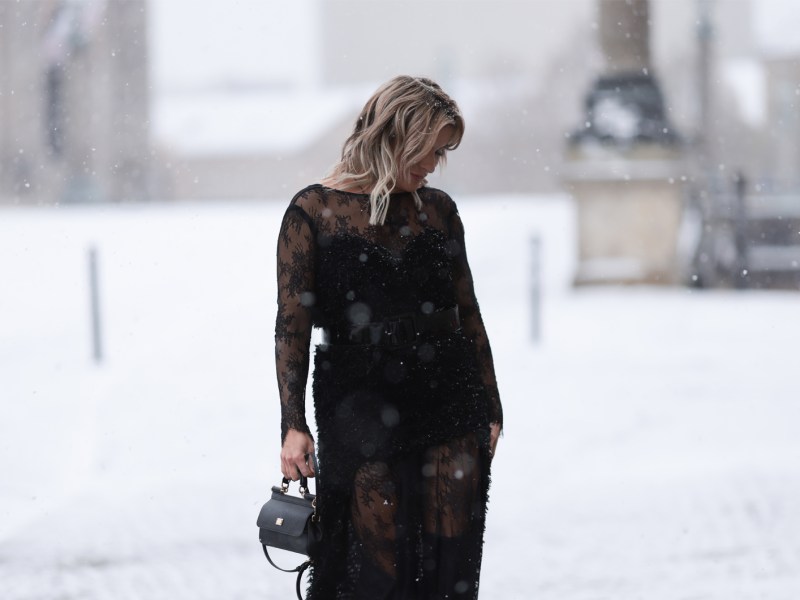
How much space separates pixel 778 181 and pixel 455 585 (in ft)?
65.9

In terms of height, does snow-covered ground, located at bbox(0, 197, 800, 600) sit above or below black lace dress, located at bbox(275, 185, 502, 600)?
below

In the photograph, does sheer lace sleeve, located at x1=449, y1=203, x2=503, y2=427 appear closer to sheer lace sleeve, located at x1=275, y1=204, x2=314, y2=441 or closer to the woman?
the woman

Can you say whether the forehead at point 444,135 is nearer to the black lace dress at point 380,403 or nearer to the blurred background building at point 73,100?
the black lace dress at point 380,403

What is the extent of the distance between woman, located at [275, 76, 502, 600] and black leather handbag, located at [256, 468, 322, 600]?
1.8 inches

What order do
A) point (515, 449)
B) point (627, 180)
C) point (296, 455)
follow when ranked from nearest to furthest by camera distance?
point (296, 455) < point (515, 449) < point (627, 180)

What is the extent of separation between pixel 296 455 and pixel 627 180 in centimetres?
1120

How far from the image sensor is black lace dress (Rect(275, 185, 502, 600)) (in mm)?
2752

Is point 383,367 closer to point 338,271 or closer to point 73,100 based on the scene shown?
point 338,271

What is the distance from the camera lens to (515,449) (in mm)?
6922

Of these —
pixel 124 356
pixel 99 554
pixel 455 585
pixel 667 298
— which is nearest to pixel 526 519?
pixel 99 554

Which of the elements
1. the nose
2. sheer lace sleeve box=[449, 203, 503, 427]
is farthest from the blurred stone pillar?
the nose

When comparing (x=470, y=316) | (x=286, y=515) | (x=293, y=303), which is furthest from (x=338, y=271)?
(x=286, y=515)

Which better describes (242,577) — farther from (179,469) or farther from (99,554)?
(179,469)

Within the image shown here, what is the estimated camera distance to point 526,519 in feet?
18.5
